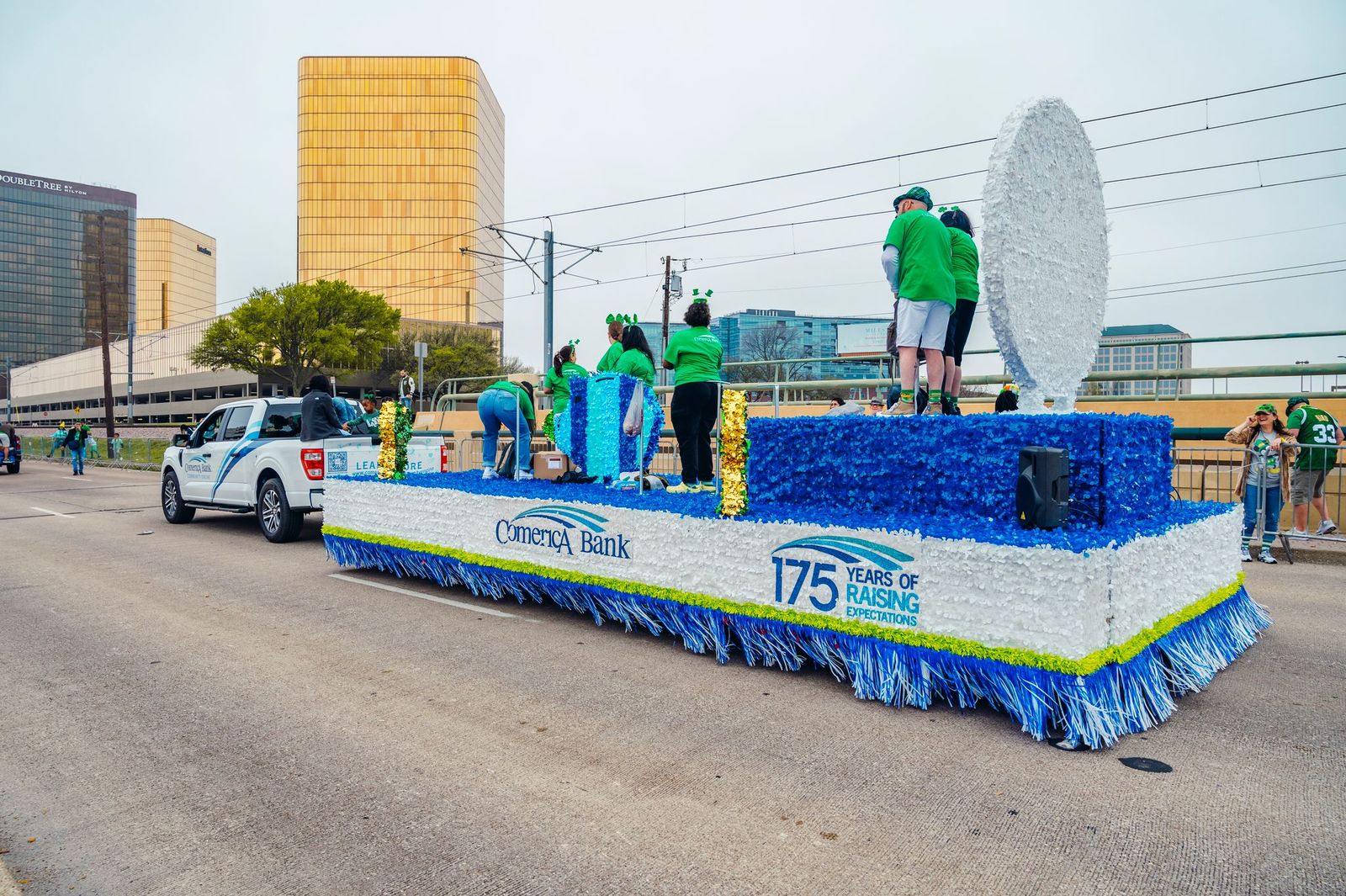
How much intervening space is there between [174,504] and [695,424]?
967cm

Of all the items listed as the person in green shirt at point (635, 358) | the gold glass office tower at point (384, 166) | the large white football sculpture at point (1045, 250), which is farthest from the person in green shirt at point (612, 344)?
the gold glass office tower at point (384, 166)

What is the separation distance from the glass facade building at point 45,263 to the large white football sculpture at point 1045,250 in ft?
451

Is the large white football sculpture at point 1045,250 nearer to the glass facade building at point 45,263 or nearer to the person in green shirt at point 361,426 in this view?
the person in green shirt at point 361,426

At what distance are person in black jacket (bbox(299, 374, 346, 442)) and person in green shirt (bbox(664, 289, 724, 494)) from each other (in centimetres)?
516

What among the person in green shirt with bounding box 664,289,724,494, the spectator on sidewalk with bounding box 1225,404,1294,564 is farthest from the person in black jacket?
the spectator on sidewalk with bounding box 1225,404,1294,564

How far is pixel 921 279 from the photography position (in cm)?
568

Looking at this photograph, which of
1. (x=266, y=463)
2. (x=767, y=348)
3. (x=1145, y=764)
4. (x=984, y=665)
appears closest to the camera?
(x=1145, y=764)

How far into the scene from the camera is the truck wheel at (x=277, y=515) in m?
10.4

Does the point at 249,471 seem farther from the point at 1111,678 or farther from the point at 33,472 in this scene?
the point at 33,472

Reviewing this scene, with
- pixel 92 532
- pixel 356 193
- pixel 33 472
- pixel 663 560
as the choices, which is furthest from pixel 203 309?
pixel 663 560

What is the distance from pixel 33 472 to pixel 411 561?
28232mm

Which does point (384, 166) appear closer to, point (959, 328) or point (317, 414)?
point (317, 414)

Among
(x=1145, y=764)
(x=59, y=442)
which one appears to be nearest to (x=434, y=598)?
(x=1145, y=764)

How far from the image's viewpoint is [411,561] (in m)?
7.65
